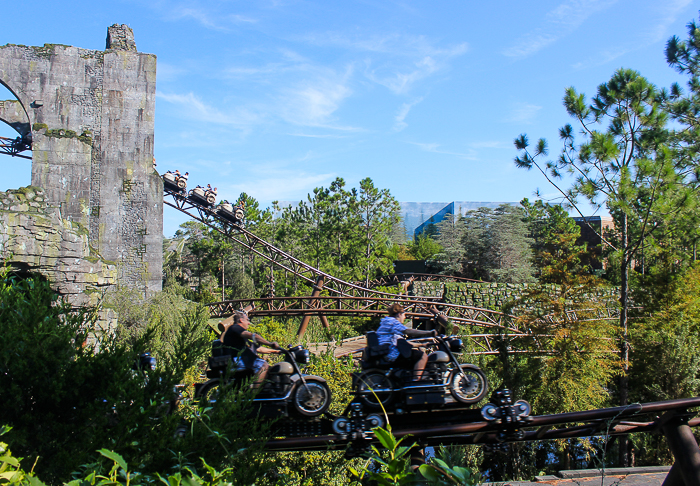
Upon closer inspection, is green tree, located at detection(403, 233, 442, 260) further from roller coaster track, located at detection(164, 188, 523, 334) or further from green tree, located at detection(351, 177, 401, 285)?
roller coaster track, located at detection(164, 188, 523, 334)

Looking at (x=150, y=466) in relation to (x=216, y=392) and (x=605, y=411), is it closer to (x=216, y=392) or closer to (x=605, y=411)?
(x=216, y=392)

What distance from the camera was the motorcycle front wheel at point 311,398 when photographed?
430 centimetres

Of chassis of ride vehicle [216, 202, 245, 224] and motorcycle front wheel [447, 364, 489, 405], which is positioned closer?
motorcycle front wheel [447, 364, 489, 405]

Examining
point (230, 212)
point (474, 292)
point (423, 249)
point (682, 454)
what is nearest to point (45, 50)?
point (230, 212)

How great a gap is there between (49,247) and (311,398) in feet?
15.4

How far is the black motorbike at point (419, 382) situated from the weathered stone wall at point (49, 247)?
4647 mm

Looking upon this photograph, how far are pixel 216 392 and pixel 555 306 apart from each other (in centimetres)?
938

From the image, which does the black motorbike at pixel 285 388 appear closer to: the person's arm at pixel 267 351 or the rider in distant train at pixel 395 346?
the person's arm at pixel 267 351

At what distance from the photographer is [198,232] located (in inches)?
1460

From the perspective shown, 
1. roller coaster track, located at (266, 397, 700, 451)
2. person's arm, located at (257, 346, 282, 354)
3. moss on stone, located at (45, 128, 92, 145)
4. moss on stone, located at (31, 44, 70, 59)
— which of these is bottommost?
roller coaster track, located at (266, 397, 700, 451)

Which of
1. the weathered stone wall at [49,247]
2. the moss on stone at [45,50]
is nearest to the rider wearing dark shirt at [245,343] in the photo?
the weathered stone wall at [49,247]

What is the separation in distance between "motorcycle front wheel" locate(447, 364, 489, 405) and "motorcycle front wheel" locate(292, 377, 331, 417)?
127cm

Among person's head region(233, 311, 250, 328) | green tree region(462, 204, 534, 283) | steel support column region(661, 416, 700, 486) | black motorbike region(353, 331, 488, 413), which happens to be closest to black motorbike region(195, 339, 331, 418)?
person's head region(233, 311, 250, 328)

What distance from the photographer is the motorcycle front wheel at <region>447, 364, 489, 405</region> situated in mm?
4496
